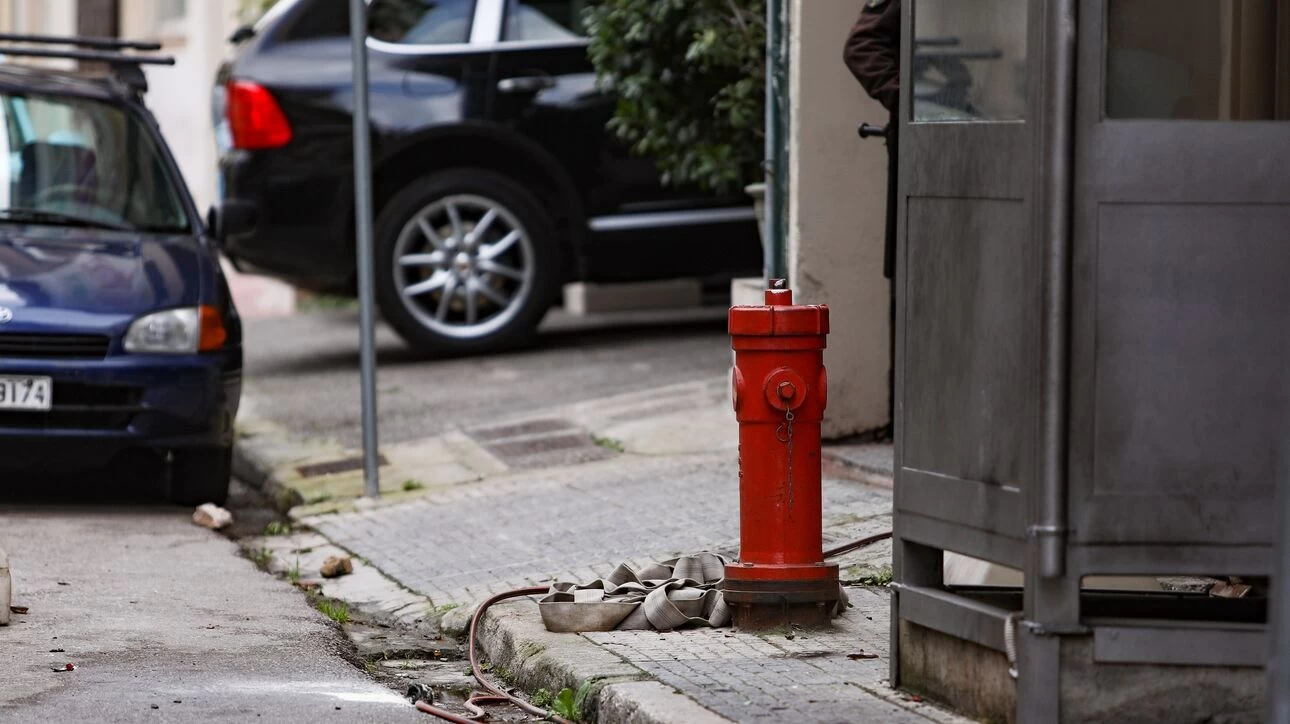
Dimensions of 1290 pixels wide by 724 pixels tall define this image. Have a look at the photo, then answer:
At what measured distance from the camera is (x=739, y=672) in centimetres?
504

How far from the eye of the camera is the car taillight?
424 inches

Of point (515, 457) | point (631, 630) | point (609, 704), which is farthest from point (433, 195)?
point (609, 704)

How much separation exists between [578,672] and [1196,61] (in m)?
2.06

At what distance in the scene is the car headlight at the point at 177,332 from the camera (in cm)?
792

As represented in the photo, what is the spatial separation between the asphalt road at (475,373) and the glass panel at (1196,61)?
17.9 feet

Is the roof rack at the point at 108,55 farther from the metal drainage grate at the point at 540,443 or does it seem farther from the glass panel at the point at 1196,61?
the glass panel at the point at 1196,61

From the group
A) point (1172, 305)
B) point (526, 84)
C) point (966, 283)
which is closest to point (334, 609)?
point (966, 283)

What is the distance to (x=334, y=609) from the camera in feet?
21.3

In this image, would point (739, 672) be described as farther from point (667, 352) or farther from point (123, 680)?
point (667, 352)

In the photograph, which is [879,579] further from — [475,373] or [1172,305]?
[475,373]

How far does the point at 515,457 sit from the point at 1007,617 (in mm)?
4529

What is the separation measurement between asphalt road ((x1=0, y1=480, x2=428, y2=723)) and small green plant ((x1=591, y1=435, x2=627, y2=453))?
5.73ft

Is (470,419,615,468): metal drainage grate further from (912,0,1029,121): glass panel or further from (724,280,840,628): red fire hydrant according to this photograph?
(912,0,1029,121): glass panel

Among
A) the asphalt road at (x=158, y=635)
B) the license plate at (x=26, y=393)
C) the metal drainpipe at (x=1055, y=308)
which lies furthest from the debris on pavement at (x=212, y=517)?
the metal drainpipe at (x=1055, y=308)
